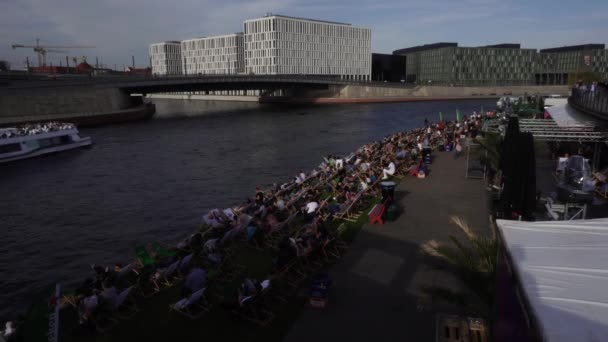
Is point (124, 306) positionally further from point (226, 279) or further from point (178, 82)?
point (178, 82)

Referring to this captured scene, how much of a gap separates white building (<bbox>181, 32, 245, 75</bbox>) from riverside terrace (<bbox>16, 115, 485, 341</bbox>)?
451 ft

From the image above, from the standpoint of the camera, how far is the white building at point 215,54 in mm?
150625

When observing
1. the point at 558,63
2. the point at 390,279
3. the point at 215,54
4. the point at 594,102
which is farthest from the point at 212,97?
the point at 390,279

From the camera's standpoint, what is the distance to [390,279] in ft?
30.8

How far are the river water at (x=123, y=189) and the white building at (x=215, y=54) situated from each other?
103m

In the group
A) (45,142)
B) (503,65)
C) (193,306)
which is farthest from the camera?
(503,65)

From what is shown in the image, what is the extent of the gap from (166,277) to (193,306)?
1.74 m

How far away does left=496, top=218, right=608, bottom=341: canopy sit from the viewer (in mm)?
3373

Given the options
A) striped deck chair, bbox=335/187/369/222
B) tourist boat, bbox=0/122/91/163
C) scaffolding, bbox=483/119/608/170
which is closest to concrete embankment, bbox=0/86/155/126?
tourist boat, bbox=0/122/91/163

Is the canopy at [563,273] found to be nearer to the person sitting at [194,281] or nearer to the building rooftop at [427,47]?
the person sitting at [194,281]

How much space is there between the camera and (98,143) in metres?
43.8

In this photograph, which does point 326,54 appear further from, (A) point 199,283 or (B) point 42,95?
(A) point 199,283

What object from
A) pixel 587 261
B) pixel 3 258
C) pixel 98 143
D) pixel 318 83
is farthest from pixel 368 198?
pixel 318 83

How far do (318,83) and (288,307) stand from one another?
90091 mm
